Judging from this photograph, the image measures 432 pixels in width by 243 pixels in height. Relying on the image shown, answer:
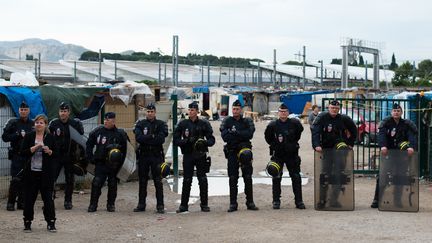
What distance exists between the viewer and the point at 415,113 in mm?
13844

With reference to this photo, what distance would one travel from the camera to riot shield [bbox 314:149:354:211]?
10328 millimetres

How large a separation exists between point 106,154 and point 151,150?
0.74 metres

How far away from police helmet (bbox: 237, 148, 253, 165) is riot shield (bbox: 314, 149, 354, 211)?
3.73 feet

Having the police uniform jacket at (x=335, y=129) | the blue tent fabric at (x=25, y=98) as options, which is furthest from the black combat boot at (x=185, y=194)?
the blue tent fabric at (x=25, y=98)

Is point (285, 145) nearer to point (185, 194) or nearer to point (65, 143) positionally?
point (185, 194)

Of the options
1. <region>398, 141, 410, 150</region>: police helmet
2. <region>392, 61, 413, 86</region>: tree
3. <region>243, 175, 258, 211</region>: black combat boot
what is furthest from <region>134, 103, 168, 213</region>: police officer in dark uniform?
<region>392, 61, 413, 86</region>: tree

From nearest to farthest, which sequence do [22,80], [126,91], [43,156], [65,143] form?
[43,156] < [65,143] < [22,80] < [126,91]

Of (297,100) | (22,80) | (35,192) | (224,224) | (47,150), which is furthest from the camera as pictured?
(297,100)

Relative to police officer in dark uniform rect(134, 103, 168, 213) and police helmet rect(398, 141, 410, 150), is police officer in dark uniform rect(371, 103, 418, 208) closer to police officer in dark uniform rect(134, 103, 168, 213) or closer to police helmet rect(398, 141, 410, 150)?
police helmet rect(398, 141, 410, 150)

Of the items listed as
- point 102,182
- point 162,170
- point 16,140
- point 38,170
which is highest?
point 16,140

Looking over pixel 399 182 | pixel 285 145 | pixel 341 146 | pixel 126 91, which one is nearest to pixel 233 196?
pixel 285 145

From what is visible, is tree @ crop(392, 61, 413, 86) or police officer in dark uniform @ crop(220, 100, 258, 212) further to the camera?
tree @ crop(392, 61, 413, 86)

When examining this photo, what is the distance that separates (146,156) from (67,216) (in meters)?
1.59

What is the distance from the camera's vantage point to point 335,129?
10.5 m
